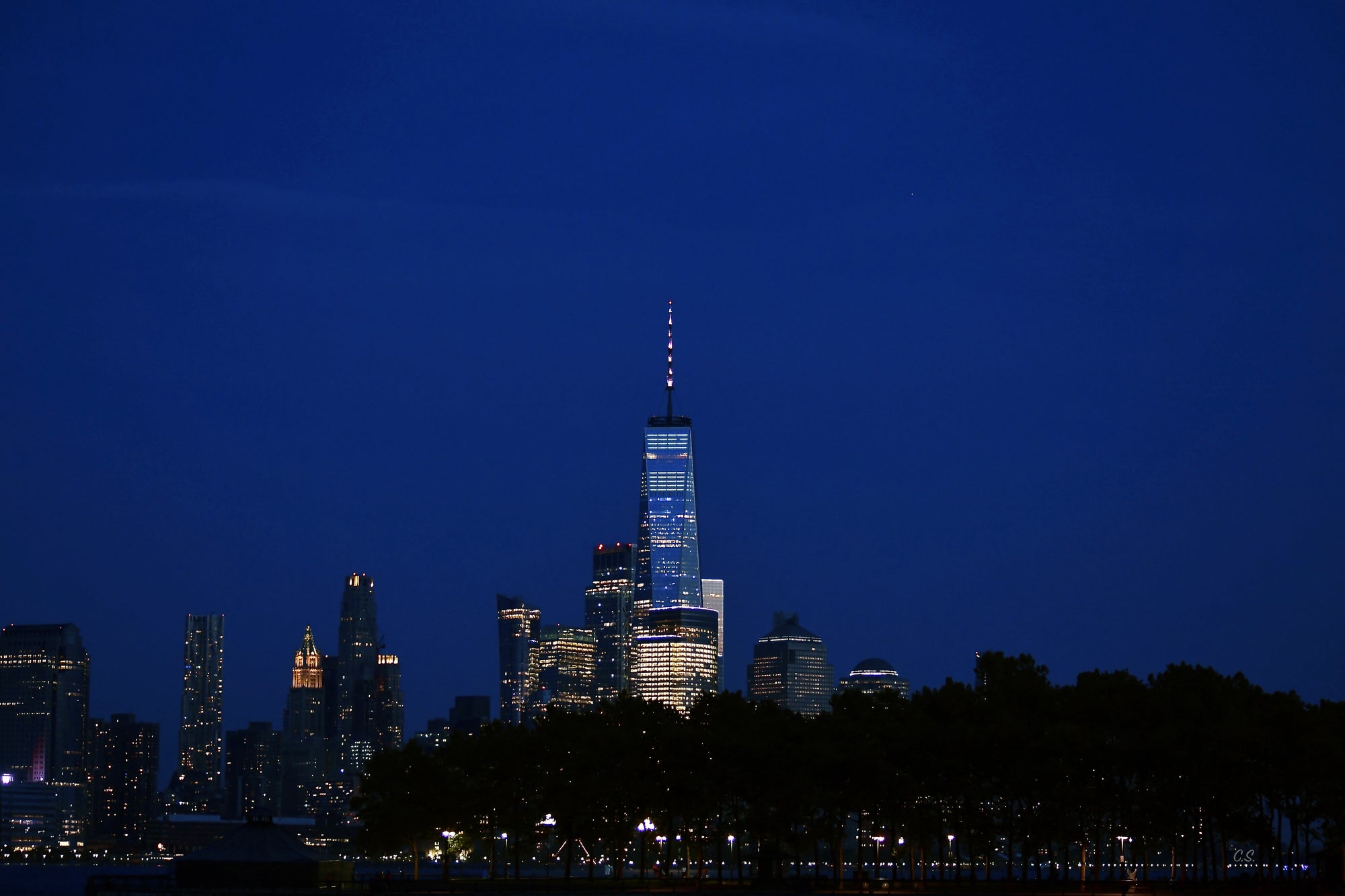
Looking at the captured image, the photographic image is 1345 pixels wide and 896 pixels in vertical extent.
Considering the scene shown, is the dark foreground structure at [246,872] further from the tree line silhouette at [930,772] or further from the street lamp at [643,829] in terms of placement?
the street lamp at [643,829]

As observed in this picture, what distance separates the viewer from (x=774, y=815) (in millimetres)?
125375

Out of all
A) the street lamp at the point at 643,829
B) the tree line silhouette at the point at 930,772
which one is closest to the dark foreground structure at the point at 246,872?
the tree line silhouette at the point at 930,772

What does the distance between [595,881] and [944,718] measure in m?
32.3

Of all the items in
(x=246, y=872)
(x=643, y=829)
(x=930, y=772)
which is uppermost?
(x=930, y=772)

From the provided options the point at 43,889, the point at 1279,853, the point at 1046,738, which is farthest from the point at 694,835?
the point at 43,889

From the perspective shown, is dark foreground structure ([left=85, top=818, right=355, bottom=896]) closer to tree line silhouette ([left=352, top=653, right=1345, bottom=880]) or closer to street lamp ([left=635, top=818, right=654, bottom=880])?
tree line silhouette ([left=352, top=653, right=1345, bottom=880])

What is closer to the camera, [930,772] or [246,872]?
[246,872]

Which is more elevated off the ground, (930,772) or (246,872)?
(930,772)

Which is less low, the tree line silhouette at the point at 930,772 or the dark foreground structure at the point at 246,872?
the tree line silhouette at the point at 930,772

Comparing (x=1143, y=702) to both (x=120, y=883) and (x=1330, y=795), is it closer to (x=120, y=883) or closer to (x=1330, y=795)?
(x=1330, y=795)

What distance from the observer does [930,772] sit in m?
121

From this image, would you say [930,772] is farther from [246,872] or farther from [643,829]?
[246,872]

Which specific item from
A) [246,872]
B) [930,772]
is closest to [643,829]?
[930,772]

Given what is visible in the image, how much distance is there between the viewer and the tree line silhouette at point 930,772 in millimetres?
116312
